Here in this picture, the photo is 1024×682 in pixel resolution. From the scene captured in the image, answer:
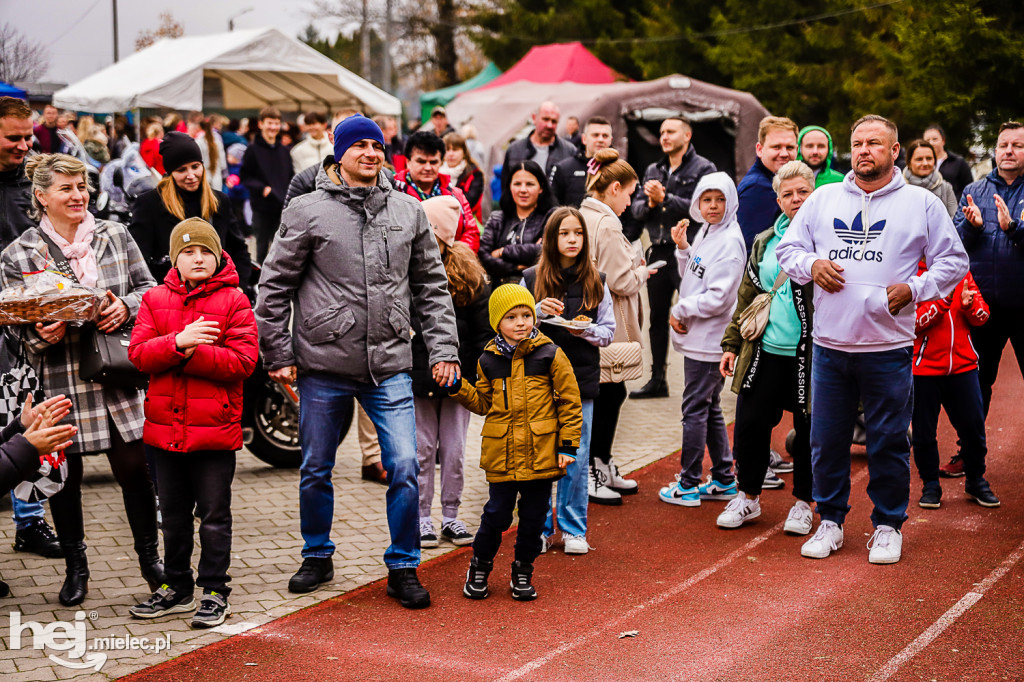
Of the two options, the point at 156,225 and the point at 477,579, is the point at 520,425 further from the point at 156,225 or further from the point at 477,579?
the point at 156,225

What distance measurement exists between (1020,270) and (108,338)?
5421mm

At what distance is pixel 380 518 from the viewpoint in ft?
22.6

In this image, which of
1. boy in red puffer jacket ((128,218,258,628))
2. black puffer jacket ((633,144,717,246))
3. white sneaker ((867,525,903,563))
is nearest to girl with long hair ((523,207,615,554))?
white sneaker ((867,525,903,563))

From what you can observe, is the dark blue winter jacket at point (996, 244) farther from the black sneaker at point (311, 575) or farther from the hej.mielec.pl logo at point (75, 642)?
the hej.mielec.pl logo at point (75, 642)

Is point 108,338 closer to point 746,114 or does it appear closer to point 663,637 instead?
point 663,637

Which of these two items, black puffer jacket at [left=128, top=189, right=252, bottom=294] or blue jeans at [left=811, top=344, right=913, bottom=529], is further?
black puffer jacket at [left=128, top=189, right=252, bottom=294]

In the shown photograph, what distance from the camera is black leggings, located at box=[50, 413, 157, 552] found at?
17.7 feet

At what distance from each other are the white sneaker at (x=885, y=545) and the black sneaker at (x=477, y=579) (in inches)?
80.5

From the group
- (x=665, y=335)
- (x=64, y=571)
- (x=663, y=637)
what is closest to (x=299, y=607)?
(x=64, y=571)

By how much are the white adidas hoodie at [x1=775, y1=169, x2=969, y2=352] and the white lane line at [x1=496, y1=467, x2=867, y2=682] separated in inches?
48.7

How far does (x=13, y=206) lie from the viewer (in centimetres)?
607

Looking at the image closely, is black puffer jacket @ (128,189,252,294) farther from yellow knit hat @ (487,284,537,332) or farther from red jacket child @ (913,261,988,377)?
red jacket child @ (913,261,988,377)

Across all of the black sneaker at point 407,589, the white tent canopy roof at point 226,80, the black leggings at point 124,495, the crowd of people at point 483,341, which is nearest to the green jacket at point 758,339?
the crowd of people at point 483,341

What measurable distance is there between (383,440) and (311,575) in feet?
2.53
